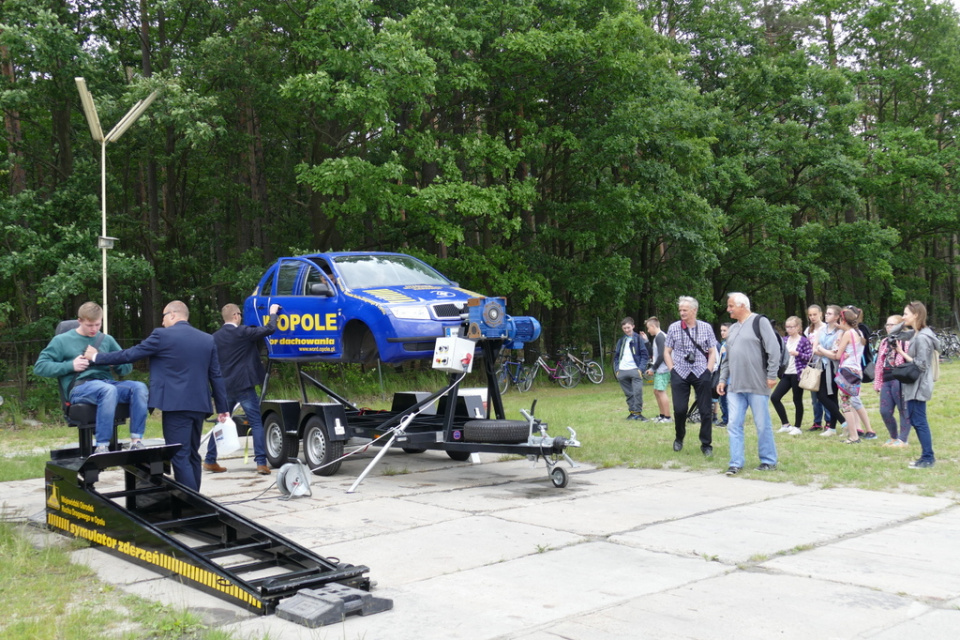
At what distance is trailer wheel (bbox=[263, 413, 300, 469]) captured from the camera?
1050 cm

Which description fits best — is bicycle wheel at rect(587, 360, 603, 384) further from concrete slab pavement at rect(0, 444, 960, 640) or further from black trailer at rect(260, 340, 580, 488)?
concrete slab pavement at rect(0, 444, 960, 640)

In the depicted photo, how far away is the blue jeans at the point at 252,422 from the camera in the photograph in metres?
10.2

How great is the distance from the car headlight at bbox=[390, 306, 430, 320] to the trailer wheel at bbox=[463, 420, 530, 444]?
4.35ft

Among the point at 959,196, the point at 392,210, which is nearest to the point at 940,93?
the point at 959,196

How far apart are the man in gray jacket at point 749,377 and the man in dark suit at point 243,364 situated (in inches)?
206

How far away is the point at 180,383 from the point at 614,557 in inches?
154

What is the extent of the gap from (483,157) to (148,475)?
15.5 meters

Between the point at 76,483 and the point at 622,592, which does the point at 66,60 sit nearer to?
the point at 76,483

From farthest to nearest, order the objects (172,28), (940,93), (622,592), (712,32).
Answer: (940,93) < (712,32) < (172,28) < (622,592)

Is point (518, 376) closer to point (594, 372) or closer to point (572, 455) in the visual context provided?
point (594, 372)

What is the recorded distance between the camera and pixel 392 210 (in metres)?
20.7

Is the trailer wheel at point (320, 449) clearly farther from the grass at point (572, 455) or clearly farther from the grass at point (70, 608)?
the grass at point (70, 608)

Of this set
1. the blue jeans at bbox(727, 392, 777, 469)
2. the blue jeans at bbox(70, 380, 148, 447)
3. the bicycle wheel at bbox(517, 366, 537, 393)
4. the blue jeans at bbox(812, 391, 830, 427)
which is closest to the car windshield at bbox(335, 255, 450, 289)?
the blue jeans at bbox(70, 380, 148, 447)

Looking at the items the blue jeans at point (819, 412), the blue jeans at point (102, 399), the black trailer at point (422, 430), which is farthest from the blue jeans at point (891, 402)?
the blue jeans at point (102, 399)
